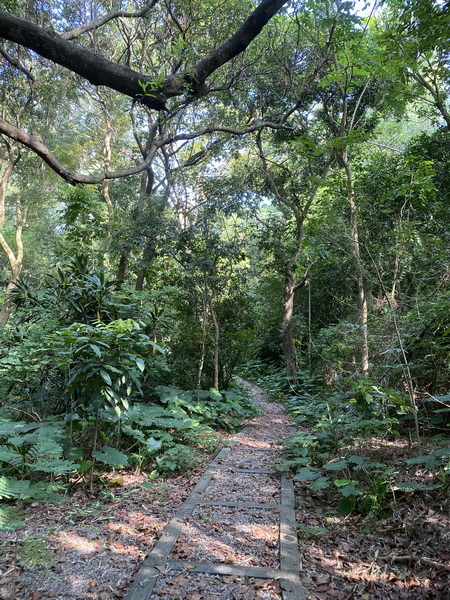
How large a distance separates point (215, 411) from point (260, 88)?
7046mm

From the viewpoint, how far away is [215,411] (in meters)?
6.28

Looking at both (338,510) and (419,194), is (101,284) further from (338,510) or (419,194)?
(419,194)

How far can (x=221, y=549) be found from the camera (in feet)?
8.28

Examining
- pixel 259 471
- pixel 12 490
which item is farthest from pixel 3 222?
pixel 12 490

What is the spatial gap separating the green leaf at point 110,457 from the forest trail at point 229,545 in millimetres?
660

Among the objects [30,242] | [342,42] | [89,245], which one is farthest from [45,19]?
[30,242]

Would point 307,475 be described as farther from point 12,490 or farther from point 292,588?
point 12,490

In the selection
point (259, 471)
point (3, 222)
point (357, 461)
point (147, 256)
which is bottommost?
point (259, 471)

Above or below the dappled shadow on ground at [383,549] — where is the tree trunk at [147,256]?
above

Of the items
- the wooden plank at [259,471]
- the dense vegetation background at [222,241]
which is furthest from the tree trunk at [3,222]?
the wooden plank at [259,471]

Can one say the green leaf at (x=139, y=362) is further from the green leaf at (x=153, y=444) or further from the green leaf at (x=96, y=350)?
the green leaf at (x=153, y=444)

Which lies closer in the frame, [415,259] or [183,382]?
[415,259]

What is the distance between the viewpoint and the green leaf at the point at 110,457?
335 cm

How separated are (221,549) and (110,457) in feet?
4.38
